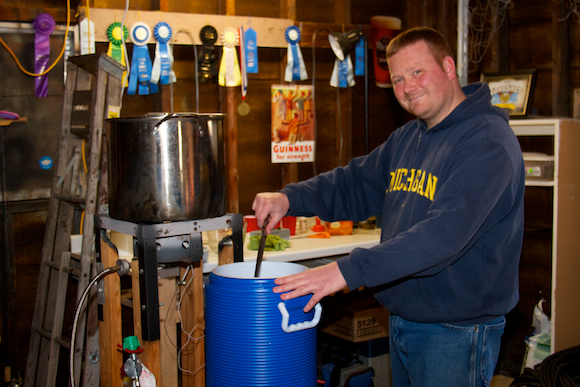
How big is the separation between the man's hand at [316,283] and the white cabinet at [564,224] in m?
2.25

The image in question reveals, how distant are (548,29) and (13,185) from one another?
3.52 meters

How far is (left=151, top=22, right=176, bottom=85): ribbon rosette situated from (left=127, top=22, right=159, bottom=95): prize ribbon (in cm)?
4

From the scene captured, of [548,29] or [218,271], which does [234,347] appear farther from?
[548,29]

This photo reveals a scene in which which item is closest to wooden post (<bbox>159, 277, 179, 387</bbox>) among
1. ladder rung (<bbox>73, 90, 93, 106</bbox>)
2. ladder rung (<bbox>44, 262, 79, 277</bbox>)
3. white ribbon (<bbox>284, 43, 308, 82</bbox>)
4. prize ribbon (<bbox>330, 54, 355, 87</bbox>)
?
ladder rung (<bbox>44, 262, 79, 277</bbox>)

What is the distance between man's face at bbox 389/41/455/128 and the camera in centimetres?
175

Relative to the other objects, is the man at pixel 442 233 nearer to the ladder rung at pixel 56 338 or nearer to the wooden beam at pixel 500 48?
the ladder rung at pixel 56 338

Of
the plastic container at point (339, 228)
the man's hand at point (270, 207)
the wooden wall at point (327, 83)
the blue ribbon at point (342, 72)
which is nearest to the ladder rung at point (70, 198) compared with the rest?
the wooden wall at point (327, 83)

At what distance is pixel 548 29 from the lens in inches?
146

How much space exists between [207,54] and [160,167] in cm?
169

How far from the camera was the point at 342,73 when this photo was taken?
3.81m

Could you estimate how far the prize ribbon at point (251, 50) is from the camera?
346 centimetres

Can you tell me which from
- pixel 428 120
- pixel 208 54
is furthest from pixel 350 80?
pixel 428 120

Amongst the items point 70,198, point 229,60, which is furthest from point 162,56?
point 70,198

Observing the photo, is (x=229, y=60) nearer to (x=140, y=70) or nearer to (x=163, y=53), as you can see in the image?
(x=163, y=53)
